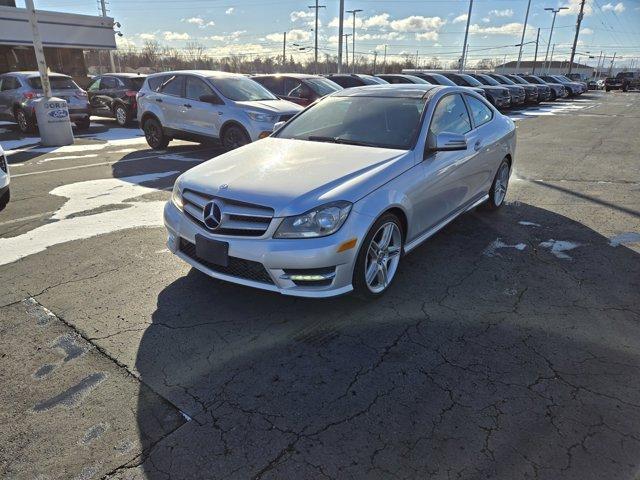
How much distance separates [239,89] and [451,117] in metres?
6.12

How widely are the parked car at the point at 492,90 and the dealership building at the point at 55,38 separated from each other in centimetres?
2445

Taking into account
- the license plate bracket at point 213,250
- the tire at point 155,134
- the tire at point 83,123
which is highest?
the license plate bracket at point 213,250

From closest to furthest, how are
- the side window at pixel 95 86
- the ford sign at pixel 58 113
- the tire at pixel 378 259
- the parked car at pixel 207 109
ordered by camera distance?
the tire at pixel 378 259 → the parked car at pixel 207 109 → the ford sign at pixel 58 113 → the side window at pixel 95 86

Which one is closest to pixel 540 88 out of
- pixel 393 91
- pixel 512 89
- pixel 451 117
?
pixel 512 89

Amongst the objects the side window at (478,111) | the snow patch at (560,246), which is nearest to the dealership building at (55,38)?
the side window at (478,111)

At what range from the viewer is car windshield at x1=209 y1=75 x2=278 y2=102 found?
9.52 metres

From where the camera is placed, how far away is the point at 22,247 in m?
4.81

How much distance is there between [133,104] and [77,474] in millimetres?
14572

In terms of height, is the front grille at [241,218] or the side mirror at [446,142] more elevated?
the side mirror at [446,142]

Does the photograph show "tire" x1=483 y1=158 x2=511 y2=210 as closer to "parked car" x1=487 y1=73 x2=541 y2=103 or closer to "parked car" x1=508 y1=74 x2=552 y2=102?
"parked car" x1=487 y1=73 x2=541 y2=103

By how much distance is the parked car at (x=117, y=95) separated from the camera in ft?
49.0

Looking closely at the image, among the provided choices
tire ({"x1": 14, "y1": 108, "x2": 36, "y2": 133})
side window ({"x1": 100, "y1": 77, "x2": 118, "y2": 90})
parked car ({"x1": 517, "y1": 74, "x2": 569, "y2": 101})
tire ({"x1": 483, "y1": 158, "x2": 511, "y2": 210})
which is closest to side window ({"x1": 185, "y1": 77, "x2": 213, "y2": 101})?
tire ({"x1": 14, "y1": 108, "x2": 36, "y2": 133})

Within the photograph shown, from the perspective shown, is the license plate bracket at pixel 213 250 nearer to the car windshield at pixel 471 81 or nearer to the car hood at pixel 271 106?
the car hood at pixel 271 106

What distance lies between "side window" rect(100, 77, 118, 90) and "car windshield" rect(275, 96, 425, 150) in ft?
41.8
